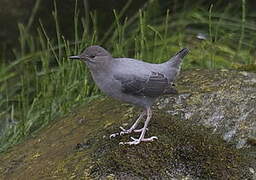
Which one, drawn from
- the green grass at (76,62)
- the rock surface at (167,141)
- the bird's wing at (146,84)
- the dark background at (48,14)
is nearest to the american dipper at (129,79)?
the bird's wing at (146,84)

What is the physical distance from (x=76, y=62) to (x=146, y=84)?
1.63 metres

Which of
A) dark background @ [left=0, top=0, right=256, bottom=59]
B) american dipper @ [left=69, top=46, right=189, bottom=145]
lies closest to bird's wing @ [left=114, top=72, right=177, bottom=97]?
american dipper @ [left=69, top=46, right=189, bottom=145]

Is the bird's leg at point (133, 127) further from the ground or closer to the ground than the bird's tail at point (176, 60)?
closer to the ground

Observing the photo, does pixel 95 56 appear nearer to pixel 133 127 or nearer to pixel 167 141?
pixel 133 127

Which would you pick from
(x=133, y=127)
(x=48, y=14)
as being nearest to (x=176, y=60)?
(x=133, y=127)

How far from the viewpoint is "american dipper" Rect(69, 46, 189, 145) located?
3.04 meters

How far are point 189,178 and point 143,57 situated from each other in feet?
6.80

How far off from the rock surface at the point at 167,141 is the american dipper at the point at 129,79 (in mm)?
128

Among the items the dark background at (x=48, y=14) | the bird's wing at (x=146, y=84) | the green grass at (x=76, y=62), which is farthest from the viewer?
the dark background at (x=48, y=14)

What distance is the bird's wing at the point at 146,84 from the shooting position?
3037mm

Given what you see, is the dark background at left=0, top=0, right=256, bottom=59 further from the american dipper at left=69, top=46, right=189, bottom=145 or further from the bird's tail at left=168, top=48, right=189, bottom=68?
the american dipper at left=69, top=46, right=189, bottom=145

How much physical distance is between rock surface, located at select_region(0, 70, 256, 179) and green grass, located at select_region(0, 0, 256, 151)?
0.54m

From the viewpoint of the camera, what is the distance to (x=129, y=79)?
304 cm

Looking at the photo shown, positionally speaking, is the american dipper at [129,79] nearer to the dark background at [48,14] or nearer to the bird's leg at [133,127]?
the bird's leg at [133,127]
